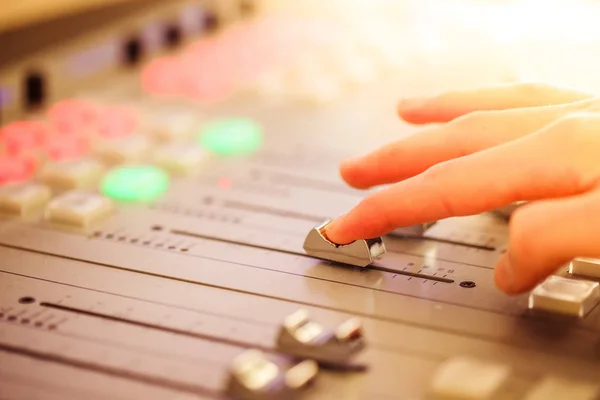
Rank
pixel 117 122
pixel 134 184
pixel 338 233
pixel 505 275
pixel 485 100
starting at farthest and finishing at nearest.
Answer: pixel 117 122, pixel 134 184, pixel 485 100, pixel 338 233, pixel 505 275

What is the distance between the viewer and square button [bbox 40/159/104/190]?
3.66 feet

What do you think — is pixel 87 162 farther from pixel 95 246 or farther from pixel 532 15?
pixel 532 15

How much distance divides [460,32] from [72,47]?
Result: 2.74ft

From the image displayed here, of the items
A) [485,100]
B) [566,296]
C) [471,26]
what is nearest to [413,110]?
[485,100]

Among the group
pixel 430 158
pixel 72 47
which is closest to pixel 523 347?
pixel 430 158

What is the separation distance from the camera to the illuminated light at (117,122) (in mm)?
1314

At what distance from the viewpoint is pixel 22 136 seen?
126 centimetres

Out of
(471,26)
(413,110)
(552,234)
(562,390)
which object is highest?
(471,26)

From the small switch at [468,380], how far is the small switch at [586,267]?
226mm

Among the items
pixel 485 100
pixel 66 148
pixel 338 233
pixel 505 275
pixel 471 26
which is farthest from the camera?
pixel 471 26

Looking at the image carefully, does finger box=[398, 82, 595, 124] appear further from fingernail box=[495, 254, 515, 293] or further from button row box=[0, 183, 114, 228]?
button row box=[0, 183, 114, 228]

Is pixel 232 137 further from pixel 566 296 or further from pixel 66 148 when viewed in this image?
pixel 566 296

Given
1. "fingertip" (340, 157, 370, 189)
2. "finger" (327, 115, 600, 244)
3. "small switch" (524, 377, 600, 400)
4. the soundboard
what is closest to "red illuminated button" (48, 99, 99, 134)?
the soundboard

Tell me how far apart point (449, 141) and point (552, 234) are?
0.22 m
